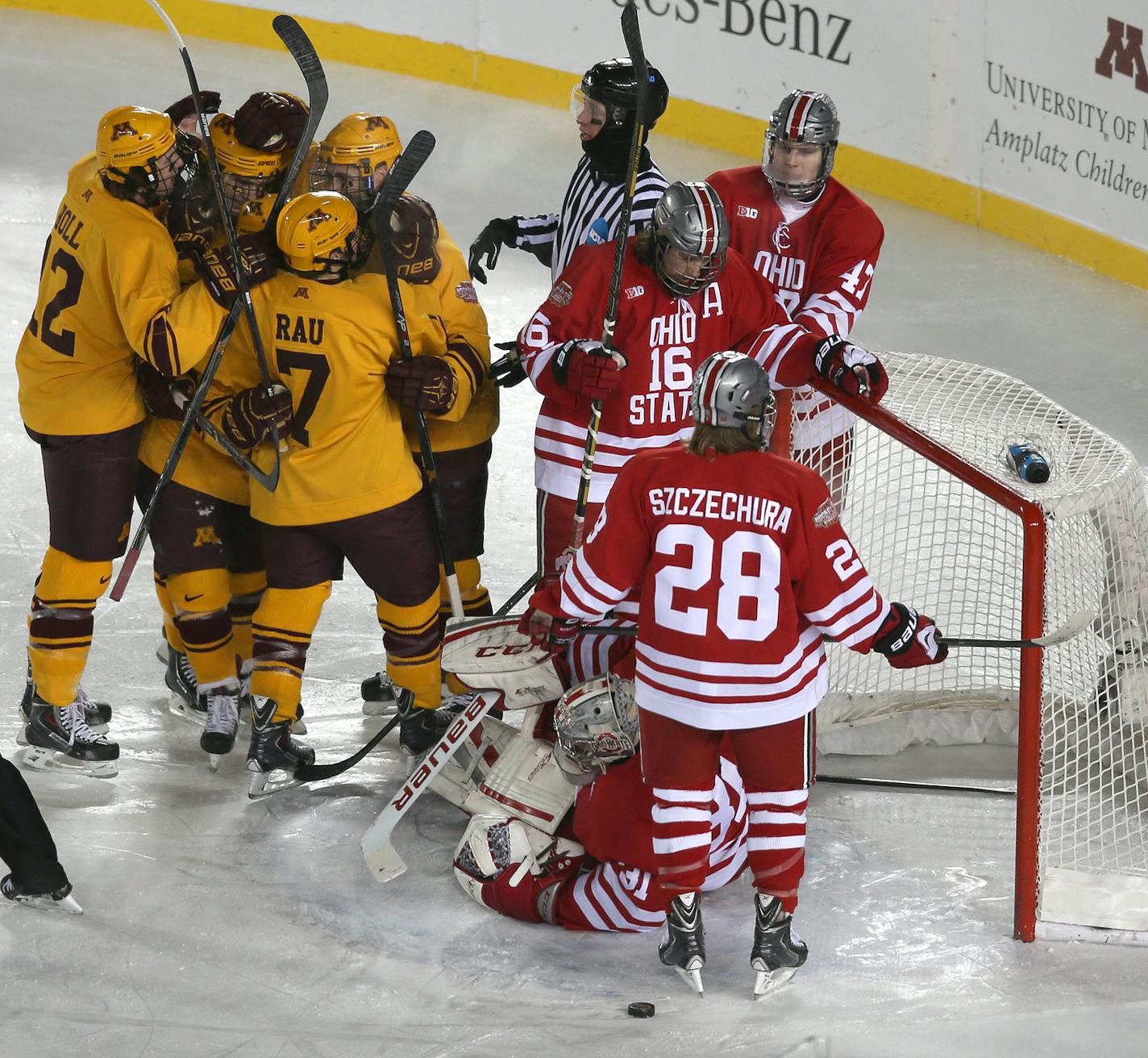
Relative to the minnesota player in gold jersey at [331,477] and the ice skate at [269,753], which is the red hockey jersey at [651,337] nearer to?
the minnesota player in gold jersey at [331,477]

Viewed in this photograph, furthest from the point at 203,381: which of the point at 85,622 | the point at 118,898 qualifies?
the point at 118,898

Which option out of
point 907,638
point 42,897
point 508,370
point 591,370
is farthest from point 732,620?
point 42,897

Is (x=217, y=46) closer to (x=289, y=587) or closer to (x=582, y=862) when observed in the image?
(x=289, y=587)

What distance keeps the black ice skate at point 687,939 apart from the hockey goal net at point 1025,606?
62cm

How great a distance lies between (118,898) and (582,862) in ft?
2.93

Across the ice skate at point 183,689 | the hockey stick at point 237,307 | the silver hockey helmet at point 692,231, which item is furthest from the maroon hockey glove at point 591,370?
the ice skate at point 183,689

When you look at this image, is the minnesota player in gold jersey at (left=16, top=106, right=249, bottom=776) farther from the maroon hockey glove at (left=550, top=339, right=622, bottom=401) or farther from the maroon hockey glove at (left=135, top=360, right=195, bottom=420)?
the maroon hockey glove at (left=550, top=339, right=622, bottom=401)

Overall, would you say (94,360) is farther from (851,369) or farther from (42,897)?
(851,369)

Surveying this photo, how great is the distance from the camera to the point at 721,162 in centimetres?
771

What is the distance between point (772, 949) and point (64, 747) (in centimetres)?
168

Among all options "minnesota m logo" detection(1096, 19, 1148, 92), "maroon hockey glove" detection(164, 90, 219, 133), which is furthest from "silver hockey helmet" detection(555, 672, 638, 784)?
"minnesota m logo" detection(1096, 19, 1148, 92)

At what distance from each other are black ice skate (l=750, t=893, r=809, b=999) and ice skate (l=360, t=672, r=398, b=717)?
134 centimetres

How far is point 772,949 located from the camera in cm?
309

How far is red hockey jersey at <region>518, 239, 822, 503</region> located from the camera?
3557mm
